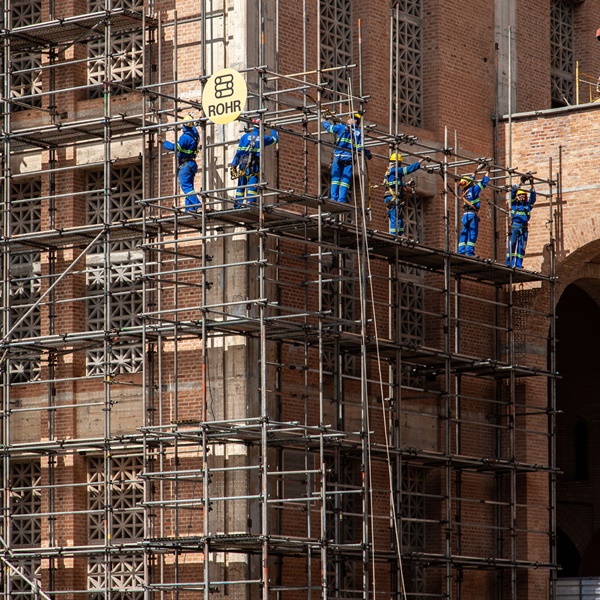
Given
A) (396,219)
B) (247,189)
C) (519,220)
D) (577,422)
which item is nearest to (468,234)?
(519,220)

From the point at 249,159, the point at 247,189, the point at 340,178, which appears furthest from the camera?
the point at 340,178

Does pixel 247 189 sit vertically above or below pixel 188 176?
below

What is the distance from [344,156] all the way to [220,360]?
3.71 metres

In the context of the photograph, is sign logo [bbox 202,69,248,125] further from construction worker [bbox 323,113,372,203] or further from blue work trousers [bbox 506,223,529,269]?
blue work trousers [bbox 506,223,529,269]

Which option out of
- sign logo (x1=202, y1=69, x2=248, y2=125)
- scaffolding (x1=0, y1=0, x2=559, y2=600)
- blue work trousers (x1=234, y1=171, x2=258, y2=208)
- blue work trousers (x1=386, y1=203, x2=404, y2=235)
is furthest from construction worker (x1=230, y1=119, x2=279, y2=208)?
blue work trousers (x1=386, y1=203, x2=404, y2=235)

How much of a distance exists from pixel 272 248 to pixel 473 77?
7.23 meters

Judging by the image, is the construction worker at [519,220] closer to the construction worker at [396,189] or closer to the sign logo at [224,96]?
the construction worker at [396,189]

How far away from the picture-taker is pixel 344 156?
2805 centimetres

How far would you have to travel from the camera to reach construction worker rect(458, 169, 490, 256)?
30828mm

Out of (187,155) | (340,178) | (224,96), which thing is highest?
(224,96)

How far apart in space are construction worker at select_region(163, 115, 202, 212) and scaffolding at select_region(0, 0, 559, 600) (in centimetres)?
33

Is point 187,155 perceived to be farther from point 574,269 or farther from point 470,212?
point 574,269

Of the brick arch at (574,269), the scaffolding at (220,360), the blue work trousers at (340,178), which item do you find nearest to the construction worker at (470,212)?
the scaffolding at (220,360)

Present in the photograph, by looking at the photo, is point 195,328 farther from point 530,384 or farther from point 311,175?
point 530,384
